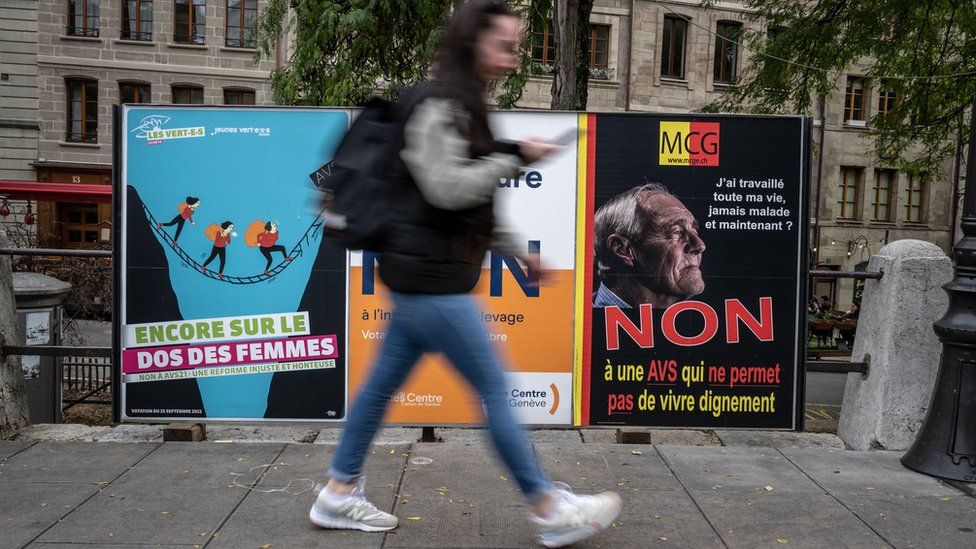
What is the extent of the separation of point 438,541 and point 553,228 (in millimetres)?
2281

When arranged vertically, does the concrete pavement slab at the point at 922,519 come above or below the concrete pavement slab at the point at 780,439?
above

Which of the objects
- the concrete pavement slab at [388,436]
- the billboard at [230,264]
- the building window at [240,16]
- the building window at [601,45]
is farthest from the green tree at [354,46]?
the building window at [601,45]

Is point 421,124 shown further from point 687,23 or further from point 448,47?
point 687,23

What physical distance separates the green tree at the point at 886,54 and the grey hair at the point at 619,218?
1166 centimetres

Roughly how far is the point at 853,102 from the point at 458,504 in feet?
117

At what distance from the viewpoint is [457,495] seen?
4.12 metres

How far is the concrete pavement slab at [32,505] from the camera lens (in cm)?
354

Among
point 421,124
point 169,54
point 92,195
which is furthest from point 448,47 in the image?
point 169,54

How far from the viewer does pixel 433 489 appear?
4207 millimetres

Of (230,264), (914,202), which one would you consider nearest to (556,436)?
(230,264)

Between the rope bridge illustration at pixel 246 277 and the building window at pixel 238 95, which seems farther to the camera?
the building window at pixel 238 95

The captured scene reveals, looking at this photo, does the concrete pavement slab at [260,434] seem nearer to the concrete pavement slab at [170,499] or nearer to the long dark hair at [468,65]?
the concrete pavement slab at [170,499]

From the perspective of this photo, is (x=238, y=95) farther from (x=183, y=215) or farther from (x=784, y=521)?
(x=784, y=521)

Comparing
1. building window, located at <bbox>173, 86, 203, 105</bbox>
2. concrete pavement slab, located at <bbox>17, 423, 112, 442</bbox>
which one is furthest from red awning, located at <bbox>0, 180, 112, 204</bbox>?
concrete pavement slab, located at <bbox>17, 423, 112, 442</bbox>
